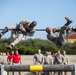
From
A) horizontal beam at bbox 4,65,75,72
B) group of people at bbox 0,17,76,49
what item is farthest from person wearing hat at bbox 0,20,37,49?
horizontal beam at bbox 4,65,75,72

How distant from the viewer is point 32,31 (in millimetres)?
18750

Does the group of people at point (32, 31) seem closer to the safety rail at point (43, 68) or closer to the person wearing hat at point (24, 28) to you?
the person wearing hat at point (24, 28)

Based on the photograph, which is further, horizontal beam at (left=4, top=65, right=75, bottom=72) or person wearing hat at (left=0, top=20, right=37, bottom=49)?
person wearing hat at (left=0, top=20, right=37, bottom=49)

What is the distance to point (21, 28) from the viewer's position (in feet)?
62.1

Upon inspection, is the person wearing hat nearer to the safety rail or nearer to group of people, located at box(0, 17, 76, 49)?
group of people, located at box(0, 17, 76, 49)

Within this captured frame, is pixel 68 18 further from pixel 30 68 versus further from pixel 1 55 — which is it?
pixel 30 68

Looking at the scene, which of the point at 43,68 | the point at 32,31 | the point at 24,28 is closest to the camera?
the point at 43,68

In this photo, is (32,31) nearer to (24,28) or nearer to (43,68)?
(24,28)

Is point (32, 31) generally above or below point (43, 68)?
above

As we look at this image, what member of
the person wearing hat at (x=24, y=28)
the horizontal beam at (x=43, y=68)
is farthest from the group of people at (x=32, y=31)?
the horizontal beam at (x=43, y=68)

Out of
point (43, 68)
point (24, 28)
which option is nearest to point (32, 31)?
point (24, 28)

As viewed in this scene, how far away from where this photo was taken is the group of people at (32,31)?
18.2 m

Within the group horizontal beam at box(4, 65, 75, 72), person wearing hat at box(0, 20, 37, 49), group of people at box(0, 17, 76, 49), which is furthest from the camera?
person wearing hat at box(0, 20, 37, 49)

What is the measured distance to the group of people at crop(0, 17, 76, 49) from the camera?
18172 millimetres
